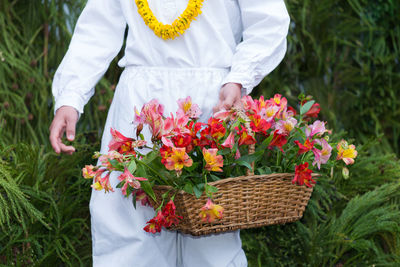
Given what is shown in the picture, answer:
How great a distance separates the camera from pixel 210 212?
42.7 inches

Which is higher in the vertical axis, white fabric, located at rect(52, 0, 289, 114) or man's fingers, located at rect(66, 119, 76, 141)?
white fabric, located at rect(52, 0, 289, 114)

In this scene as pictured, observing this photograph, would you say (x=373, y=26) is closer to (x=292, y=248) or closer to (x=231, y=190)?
(x=292, y=248)

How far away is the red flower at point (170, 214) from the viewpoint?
1.10 meters

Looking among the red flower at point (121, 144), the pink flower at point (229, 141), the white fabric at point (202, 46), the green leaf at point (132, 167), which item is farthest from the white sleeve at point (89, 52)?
the pink flower at point (229, 141)

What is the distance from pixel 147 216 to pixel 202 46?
19.3 inches

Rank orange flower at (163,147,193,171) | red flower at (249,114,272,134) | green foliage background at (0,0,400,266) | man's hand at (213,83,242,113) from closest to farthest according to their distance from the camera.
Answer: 1. orange flower at (163,147,193,171)
2. red flower at (249,114,272,134)
3. man's hand at (213,83,242,113)
4. green foliage background at (0,0,400,266)

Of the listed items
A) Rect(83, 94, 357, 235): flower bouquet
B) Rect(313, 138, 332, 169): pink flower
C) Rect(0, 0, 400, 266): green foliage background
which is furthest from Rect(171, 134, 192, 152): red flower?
Rect(0, 0, 400, 266): green foliage background

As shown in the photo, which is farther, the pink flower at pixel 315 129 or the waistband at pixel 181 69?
the waistband at pixel 181 69

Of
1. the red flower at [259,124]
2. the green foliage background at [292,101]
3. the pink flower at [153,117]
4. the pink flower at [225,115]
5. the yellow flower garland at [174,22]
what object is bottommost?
the green foliage background at [292,101]

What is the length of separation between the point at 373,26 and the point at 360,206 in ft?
4.09

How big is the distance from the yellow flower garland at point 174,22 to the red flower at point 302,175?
19.6 inches

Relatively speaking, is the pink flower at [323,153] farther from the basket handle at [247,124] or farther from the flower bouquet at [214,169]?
the basket handle at [247,124]

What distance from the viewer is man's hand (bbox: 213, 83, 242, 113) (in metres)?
1.29

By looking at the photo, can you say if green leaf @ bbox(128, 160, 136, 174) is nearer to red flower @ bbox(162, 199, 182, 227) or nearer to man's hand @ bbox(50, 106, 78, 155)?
red flower @ bbox(162, 199, 182, 227)
